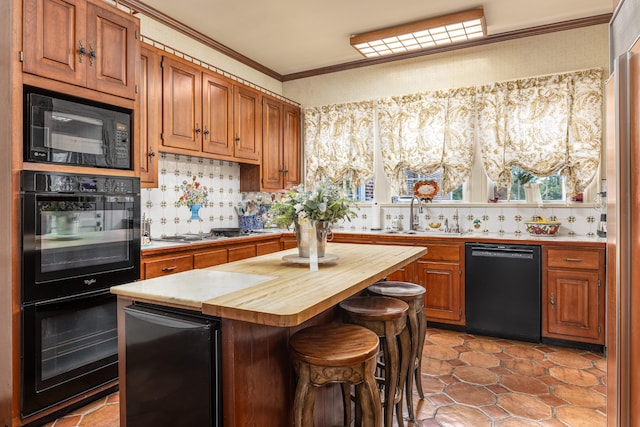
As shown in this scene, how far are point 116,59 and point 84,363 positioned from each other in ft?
A: 6.25

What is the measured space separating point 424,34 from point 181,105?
96.1 inches

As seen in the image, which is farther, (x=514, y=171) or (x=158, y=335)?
(x=514, y=171)

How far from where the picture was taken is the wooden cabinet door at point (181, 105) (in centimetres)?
338

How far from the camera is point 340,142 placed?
16.4 ft

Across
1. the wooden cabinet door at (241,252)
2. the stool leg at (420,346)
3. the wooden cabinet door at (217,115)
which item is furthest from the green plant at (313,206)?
the wooden cabinet door at (217,115)

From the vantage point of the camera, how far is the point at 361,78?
493 cm

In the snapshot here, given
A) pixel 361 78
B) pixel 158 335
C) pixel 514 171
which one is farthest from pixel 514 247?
pixel 158 335

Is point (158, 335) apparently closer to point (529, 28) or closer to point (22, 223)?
point (22, 223)

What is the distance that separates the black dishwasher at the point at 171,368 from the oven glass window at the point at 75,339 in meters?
0.88

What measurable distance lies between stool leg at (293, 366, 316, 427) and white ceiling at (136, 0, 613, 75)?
3110 millimetres

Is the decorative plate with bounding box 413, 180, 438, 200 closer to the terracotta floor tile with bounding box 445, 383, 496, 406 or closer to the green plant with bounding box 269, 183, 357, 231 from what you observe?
the terracotta floor tile with bounding box 445, 383, 496, 406

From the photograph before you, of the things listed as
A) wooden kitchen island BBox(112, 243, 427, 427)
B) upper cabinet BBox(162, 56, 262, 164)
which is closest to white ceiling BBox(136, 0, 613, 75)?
upper cabinet BBox(162, 56, 262, 164)

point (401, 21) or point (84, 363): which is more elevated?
point (401, 21)

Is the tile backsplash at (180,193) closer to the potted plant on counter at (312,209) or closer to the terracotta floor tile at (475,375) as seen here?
the potted plant on counter at (312,209)
